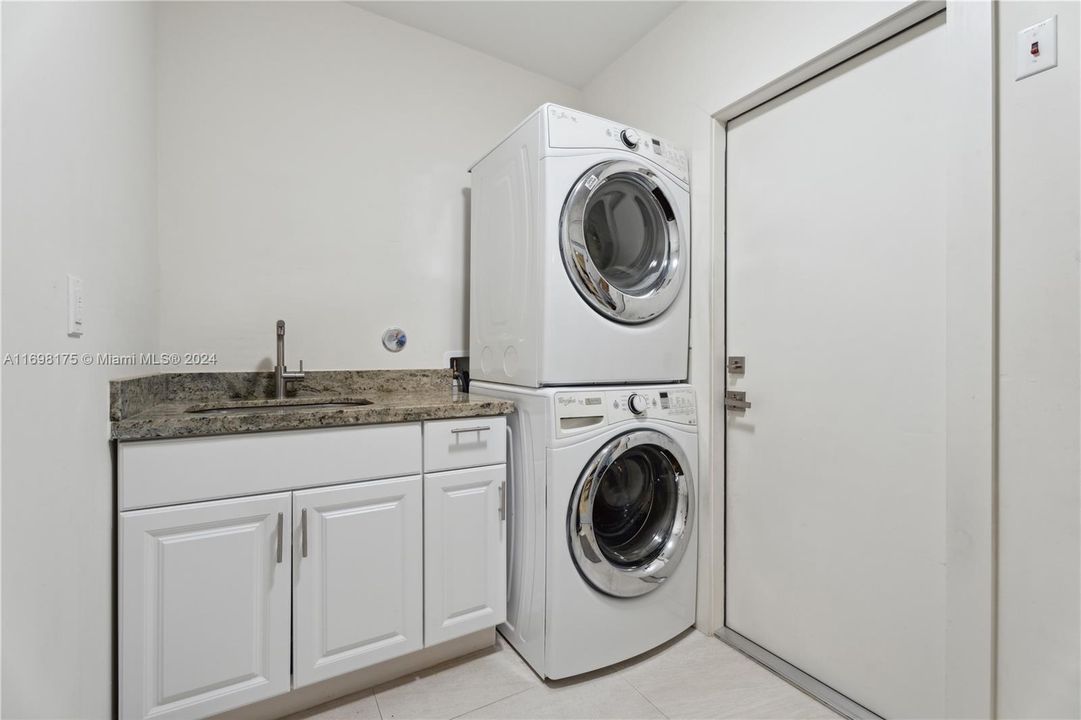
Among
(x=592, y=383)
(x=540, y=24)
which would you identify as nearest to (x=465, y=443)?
(x=592, y=383)

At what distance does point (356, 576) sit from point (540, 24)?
7.55 feet

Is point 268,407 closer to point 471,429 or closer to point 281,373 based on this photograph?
point 281,373

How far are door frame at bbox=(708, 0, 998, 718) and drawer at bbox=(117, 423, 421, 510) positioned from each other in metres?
1.45

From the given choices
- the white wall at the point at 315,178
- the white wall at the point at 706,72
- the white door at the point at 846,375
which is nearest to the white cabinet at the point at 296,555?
the white wall at the point at 315,178

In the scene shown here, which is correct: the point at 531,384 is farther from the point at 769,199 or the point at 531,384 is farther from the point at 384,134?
the point at 384,134

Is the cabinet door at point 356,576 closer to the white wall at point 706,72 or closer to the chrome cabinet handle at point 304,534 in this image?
the chrome cabinet handle at point 304,534

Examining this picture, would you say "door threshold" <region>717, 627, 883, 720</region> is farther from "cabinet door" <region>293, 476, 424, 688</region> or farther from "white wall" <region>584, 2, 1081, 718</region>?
"cabinet door" <region>293, 476, 424, 688</region>

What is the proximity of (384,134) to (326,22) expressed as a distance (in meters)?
0.47

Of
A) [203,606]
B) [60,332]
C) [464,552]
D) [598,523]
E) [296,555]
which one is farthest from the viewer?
[598,523]

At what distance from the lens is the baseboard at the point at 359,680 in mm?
1389

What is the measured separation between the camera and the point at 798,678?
61.9 inches

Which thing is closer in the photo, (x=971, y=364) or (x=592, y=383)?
(x=971, y=364)

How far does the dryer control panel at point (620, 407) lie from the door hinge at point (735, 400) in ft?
0.43

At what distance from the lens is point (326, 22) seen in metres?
2.02
